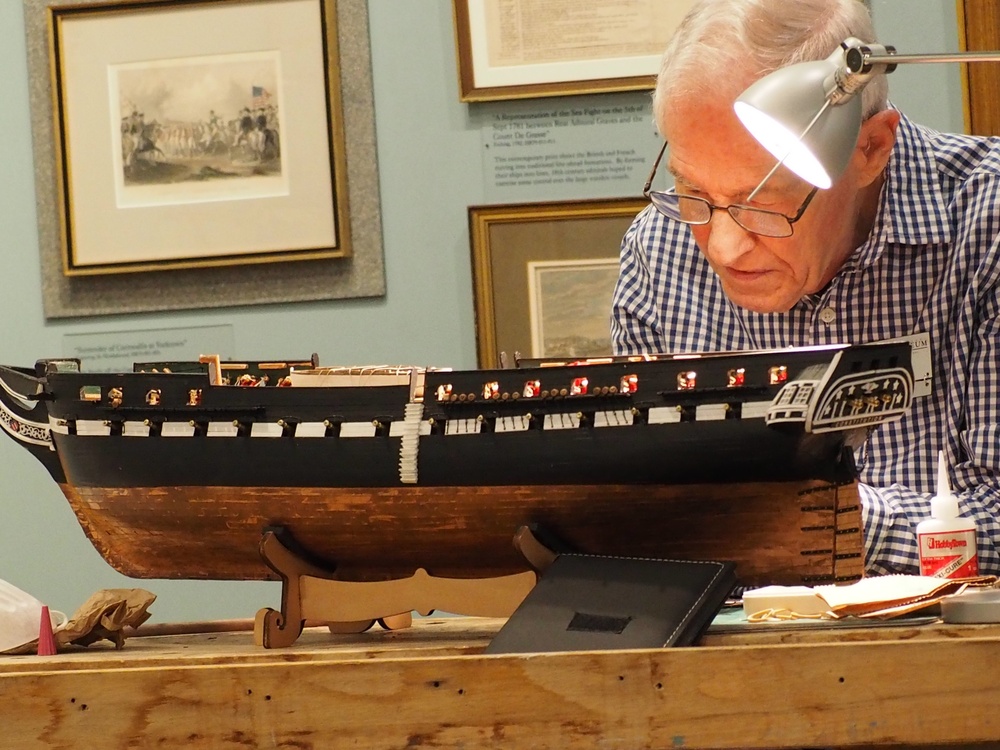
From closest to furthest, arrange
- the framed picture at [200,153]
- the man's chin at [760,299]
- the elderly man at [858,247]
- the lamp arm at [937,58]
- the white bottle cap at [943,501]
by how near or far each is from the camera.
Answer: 1. the lamp arm at [937,58]
2. the white bottle cap at [943,501]
3. the elderly man at [858,247]
4. the man's chin at [760,299]
5. the framed picture at [200,153]

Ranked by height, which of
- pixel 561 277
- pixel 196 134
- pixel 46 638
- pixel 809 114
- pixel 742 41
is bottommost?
pixel 46 638

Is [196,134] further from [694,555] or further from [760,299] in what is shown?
[694,555]

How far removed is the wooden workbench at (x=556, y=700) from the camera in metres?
1.04

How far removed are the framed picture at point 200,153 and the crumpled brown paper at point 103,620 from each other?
1361mm

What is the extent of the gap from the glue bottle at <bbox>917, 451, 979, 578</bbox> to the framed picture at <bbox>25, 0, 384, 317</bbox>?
5.32 feet

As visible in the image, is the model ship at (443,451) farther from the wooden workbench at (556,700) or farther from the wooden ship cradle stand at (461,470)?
the wooden workbench at (556,700)

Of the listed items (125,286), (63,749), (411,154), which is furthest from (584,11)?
(63,749)

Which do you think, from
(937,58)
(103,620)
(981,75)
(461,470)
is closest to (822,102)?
(937,58)

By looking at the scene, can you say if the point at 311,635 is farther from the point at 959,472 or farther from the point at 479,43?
the point at 479,43

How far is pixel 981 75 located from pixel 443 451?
1848mm

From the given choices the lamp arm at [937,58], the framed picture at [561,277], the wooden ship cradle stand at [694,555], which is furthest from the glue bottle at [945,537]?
the framed picture at [561,277]

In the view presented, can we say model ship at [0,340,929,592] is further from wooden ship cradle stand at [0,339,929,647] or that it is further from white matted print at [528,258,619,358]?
white matted print at [528,258,619,358]

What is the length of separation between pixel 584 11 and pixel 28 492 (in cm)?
169

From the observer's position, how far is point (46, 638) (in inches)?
57.4
